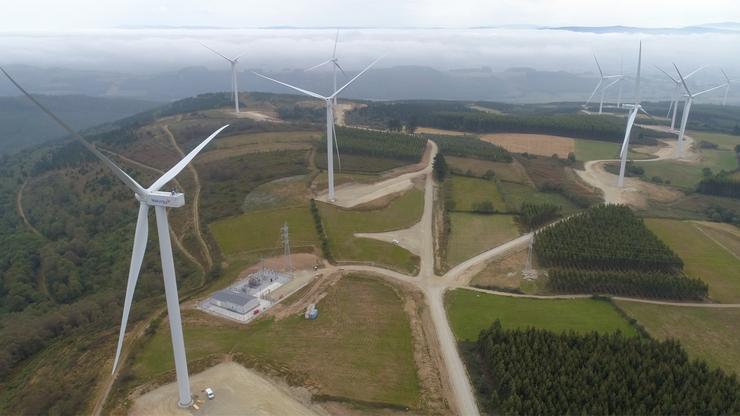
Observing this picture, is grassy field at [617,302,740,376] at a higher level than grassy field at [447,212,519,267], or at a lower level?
lower

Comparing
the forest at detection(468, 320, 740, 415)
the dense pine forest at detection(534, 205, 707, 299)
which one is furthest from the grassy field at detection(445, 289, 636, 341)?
the forest at detection(468, 320, 740, 415)

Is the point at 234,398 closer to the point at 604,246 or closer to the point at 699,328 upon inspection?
the point at 699,328

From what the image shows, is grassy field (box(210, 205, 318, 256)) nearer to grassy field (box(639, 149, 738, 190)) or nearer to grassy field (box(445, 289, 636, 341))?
grassy field (box(445, 289, 636, 341))

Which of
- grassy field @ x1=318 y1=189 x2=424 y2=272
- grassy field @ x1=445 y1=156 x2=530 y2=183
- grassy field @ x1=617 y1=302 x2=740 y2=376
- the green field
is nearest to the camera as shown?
grassy field @ x1=617 y1=302 x2=740 y2=376

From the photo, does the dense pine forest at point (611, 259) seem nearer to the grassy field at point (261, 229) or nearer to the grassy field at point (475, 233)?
the grassy field at point (475, 233)

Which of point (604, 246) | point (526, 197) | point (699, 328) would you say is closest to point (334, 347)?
point (699, 328)

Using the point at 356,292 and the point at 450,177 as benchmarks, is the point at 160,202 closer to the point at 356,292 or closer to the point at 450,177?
the point at 356,292

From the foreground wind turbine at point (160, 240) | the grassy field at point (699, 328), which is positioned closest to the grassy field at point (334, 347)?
the foreground wind turbine at point (160, 240)
